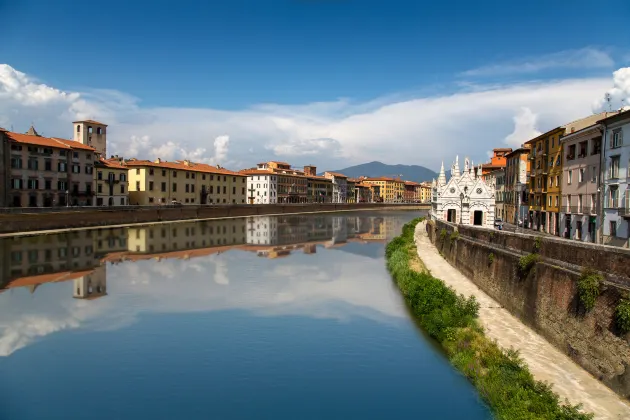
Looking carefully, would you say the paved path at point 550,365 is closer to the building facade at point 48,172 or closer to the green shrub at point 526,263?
the green shrub at point 526,263

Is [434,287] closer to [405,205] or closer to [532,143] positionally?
[532,143]

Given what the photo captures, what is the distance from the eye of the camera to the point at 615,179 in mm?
27312

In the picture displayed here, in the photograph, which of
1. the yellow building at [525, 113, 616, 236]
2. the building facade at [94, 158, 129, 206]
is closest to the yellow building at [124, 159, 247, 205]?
the building facade at [94, 158, 129, 206]

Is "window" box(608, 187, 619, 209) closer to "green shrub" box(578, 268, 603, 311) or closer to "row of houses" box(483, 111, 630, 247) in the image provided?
"row of houses" box(483, 111, 630, 247)

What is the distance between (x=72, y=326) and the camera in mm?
19141

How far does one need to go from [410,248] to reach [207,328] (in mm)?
21074

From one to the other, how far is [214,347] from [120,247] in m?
28.9

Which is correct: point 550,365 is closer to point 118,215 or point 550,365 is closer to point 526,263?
point 526,263

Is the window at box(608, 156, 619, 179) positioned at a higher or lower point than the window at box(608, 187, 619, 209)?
higher

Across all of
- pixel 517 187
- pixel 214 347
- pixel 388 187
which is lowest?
pixel 214 347

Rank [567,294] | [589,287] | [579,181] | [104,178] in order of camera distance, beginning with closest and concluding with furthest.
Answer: [589,287], [567,294], [579,181], [104,178]

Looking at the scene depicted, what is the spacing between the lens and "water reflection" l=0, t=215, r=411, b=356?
21.1 meters

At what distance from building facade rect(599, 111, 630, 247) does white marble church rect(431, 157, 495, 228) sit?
21425mm

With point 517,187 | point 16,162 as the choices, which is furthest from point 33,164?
point 517,187
